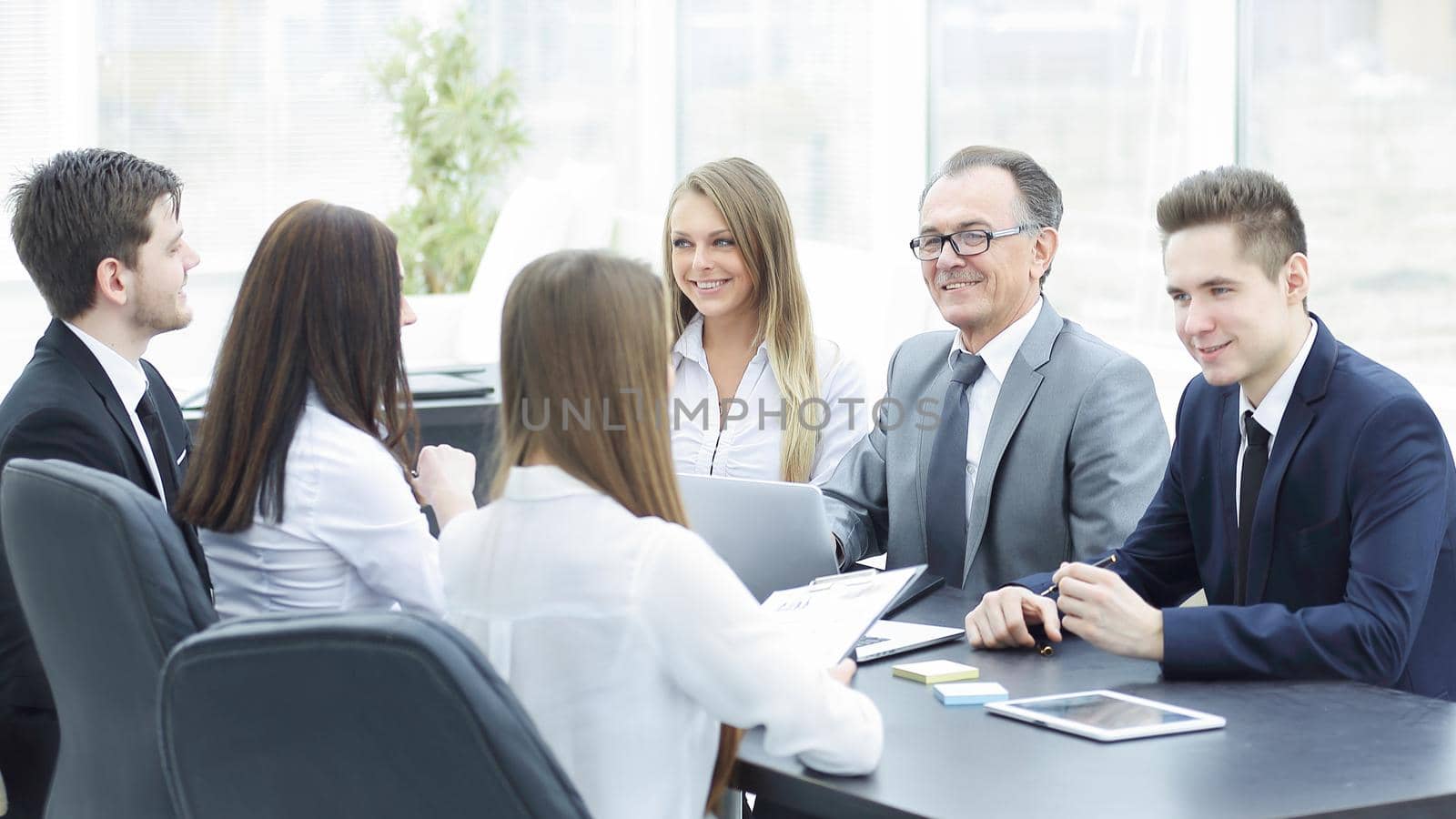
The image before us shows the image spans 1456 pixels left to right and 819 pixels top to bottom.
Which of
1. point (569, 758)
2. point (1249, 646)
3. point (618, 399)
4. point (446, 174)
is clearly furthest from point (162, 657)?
point (446, 174)

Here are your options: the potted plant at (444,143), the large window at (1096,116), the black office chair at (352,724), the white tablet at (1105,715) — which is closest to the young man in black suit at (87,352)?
the black office chair at (352,724)

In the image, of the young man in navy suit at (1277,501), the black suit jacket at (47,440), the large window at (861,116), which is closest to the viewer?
the young man in navy suit at (1277,501)

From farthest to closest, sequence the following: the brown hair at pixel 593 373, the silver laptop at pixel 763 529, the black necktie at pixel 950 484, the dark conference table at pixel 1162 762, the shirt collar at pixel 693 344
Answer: the shirt collar at pixel 693 344, the black necktie at pixel 950 484, the silver laptop at pixel 763 529, the brown hair at pixel 593 373, the dark conference table at pixel 1162 762

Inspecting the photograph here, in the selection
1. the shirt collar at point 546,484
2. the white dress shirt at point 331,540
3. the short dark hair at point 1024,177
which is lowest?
the white dress shirt at point 331,540

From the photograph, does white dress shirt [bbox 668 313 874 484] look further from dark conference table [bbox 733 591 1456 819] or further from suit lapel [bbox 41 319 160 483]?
dark conference table [bbox 733 591 1456 819]

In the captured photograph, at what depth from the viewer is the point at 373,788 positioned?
3.62ft

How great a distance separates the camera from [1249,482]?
193 centimetres

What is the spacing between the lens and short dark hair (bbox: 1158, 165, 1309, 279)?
1.91 m

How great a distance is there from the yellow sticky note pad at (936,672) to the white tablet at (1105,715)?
10cm

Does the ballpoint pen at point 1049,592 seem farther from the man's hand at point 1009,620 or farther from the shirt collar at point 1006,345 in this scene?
the shirt collar at point 1006,345

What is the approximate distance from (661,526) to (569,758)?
24cm

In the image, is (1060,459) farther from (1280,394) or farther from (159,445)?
(159,445)

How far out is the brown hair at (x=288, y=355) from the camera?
1.82 metres

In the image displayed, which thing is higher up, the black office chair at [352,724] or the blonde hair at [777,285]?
the blonde hair at [777,285]
